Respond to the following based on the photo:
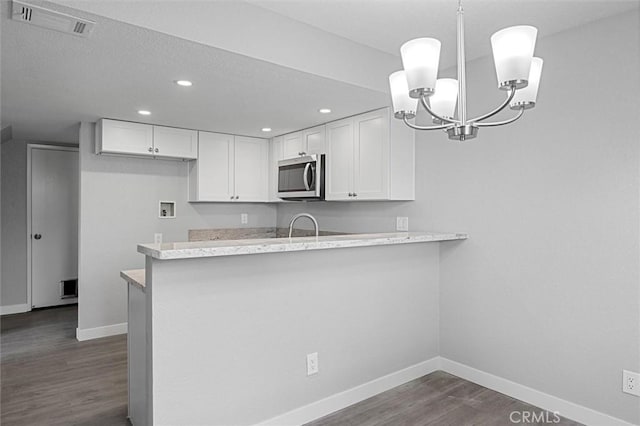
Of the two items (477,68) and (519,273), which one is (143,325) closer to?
(519,273)

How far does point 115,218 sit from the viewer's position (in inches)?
168

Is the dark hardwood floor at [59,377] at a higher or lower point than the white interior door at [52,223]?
lower

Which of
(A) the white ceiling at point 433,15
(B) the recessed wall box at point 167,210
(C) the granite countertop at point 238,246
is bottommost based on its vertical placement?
(C) the granite countertop at point 238,246

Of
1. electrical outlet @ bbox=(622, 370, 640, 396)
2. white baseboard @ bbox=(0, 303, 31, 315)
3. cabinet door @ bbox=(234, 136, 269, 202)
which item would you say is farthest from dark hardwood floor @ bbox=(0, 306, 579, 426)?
cabinet door @ bbox=(234, 136, 269, 202)

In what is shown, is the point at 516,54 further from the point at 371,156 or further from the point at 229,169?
the point at 229,169

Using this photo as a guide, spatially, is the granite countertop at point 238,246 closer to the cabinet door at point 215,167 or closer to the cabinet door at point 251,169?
the cabinet door at point 215,167

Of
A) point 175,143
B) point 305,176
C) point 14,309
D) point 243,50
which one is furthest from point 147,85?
point 14,309

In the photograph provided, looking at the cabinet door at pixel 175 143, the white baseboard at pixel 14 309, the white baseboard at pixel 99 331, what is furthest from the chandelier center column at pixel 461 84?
the white baseboard at pixel 14 309

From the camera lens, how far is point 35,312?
517 cm

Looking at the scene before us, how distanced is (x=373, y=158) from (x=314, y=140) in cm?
94

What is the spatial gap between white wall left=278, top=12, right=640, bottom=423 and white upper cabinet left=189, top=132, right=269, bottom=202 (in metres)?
2.37

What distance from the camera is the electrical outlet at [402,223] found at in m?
3.57

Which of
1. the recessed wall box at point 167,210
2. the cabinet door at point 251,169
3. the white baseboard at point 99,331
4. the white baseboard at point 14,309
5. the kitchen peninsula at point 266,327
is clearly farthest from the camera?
the white baseboard at point 14,309

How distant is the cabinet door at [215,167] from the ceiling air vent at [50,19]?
8.28 ft
